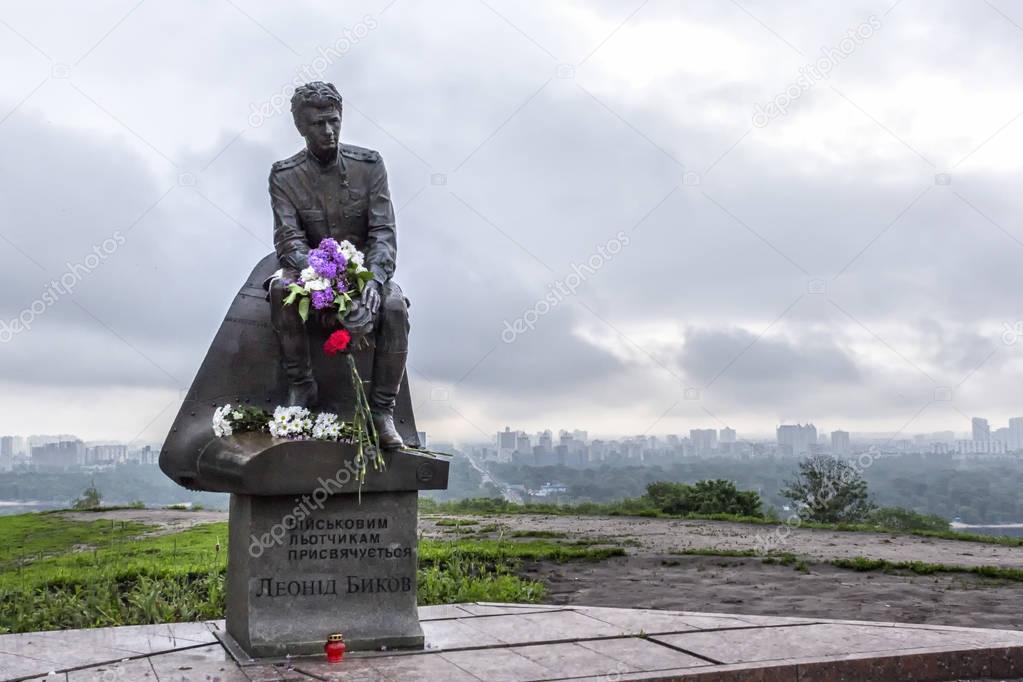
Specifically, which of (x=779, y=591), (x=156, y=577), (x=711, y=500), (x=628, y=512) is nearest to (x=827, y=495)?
(x=711, y=500)

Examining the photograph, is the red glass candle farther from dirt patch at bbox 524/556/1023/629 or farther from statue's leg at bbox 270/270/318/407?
dirt patch at bbox 524/556/1023/629

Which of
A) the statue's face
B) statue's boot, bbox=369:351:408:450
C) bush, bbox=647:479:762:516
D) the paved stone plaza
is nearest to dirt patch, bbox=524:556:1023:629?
the paved stone plaza

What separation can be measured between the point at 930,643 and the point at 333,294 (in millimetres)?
3853

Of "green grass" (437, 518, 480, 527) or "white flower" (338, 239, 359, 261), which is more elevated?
"white flower" (338, 239, 359, 261)

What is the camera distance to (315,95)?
595 centimetres

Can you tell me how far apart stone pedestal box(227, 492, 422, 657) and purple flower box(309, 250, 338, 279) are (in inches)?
49.0

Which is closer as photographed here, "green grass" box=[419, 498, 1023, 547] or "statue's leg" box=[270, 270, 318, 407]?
"statue's leg" box=[270, 270, 318, 407]

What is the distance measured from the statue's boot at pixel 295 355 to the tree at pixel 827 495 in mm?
12564

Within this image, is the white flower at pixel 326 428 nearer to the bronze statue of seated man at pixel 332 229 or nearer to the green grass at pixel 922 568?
the bronze statue of seated man at pixel 332 229

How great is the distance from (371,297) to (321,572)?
1.57 m

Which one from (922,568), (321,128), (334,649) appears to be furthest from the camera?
(922,568)

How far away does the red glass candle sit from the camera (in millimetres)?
5367

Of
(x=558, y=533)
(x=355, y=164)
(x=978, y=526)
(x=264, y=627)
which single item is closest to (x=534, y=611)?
(x=264, y=627)

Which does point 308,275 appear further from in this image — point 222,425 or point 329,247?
point 222,425
